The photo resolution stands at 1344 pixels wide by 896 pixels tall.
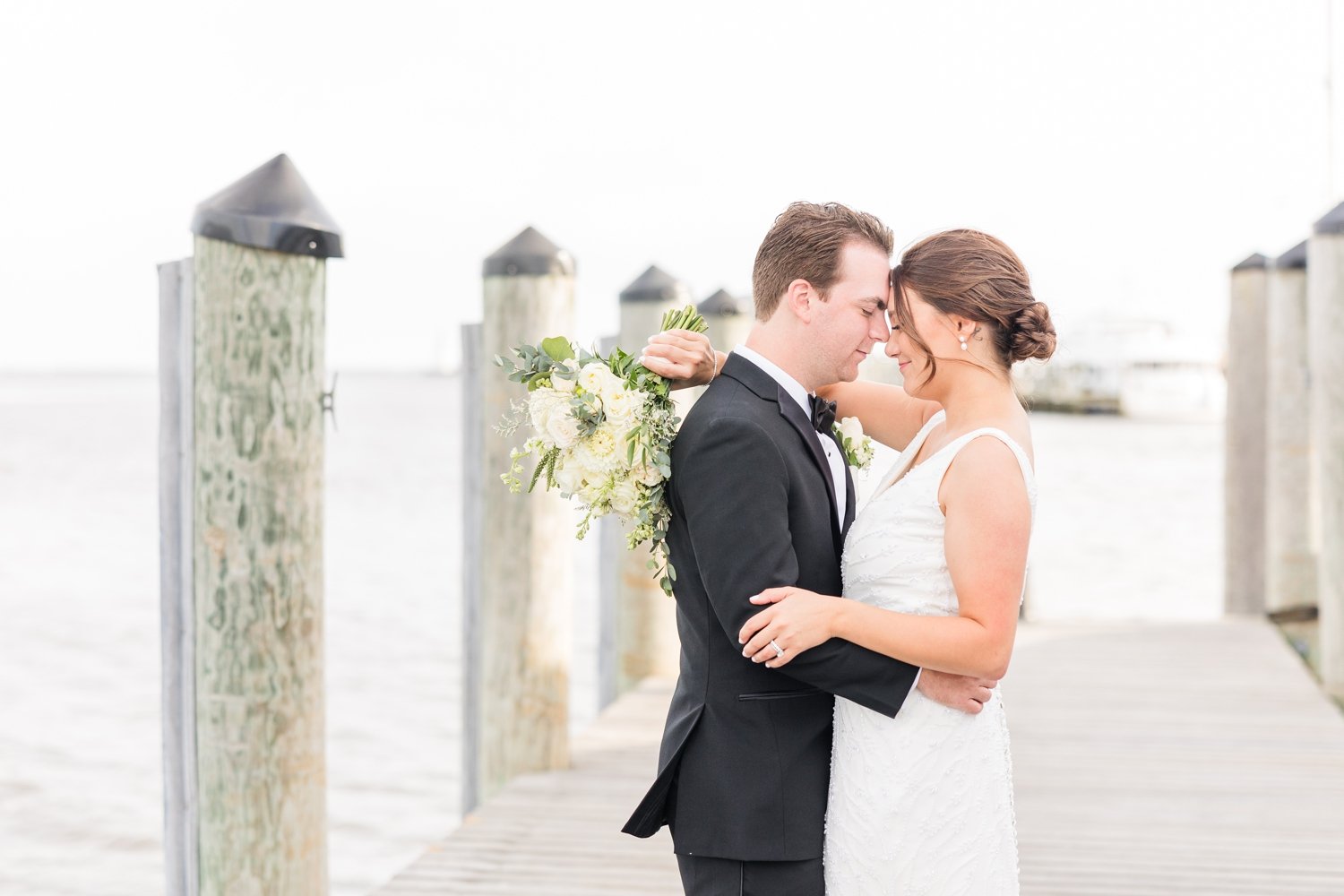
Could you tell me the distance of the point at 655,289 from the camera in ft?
20.2

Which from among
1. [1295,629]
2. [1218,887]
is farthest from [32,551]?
[1218,887]

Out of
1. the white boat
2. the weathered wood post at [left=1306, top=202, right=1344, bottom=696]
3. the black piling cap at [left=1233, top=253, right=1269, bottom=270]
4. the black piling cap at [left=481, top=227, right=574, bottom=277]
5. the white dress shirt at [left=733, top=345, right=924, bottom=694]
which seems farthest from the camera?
the white boat

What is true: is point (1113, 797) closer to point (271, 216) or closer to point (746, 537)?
point (746, 537)

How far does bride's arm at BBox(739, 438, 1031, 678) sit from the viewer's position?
7.24ft

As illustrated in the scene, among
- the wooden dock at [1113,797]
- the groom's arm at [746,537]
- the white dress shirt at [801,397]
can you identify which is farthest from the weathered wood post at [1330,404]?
the groom's arm at [746,537]

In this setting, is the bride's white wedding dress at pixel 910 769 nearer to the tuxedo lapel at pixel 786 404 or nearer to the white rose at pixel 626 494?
the tuxedo lapel at pixel 786 404

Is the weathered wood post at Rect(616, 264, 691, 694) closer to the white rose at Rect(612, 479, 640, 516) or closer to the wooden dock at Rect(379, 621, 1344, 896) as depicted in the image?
the wooden dock at Rect(379, 621, 1344, 896)

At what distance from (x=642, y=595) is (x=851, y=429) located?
3814mm

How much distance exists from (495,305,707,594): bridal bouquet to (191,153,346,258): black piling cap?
913 mm

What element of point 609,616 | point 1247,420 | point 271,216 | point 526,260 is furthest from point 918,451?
point 1247,420

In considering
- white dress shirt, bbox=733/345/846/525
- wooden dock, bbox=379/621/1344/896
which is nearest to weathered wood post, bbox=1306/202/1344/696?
wooden dock, bbox=379/621/1344/896

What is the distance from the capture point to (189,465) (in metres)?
3.16

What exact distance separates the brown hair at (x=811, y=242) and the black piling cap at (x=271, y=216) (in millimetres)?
1255

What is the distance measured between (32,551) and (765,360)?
18.7 meters
